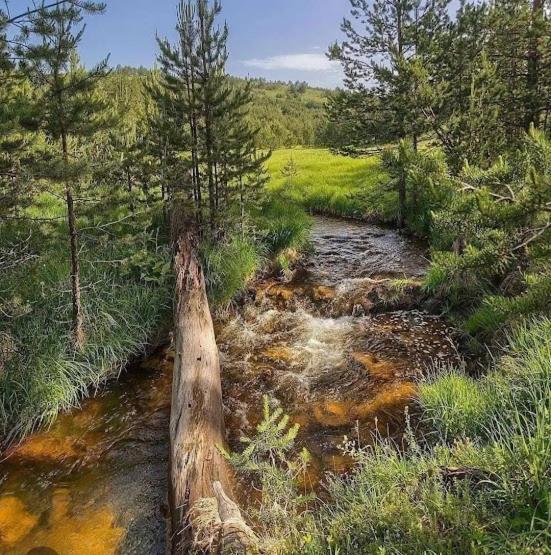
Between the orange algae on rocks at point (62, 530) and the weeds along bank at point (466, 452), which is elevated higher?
the weeds along bank at point (466, 452)

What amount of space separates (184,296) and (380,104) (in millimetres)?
11487

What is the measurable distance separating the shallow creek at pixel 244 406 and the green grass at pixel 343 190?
657 centimetres

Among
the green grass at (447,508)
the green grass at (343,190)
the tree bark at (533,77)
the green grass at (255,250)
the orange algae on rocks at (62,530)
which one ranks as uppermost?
the tree bark at (533,77)

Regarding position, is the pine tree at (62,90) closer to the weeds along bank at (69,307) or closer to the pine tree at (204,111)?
the weeds along bank at (69,307)

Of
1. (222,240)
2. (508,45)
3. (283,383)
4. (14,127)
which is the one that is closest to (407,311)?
(283,383)

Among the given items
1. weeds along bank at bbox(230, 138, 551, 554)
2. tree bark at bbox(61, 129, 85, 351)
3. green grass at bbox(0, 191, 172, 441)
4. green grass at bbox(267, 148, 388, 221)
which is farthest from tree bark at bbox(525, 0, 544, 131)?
tree bark at bbox(61, 129, 85, 351)

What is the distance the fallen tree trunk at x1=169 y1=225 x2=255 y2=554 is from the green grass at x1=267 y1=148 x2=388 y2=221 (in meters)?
9.29

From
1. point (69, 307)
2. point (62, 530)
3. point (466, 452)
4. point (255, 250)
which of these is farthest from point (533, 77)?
point (62, 530)

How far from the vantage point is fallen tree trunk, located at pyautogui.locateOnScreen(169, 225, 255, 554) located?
2.87m

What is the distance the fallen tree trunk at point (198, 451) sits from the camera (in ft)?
9.41

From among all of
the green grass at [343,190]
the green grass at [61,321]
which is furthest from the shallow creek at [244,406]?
the green grass at [343,190]

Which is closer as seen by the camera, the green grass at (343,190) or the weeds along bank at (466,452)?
the weeds along bank at (466,452)

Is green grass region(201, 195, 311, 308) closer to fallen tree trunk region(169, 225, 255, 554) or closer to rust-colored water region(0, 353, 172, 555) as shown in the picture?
fallen tree trunk region(169, 225, 255, 554)

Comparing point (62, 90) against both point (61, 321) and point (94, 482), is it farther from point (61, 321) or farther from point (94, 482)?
point (94, 482)
